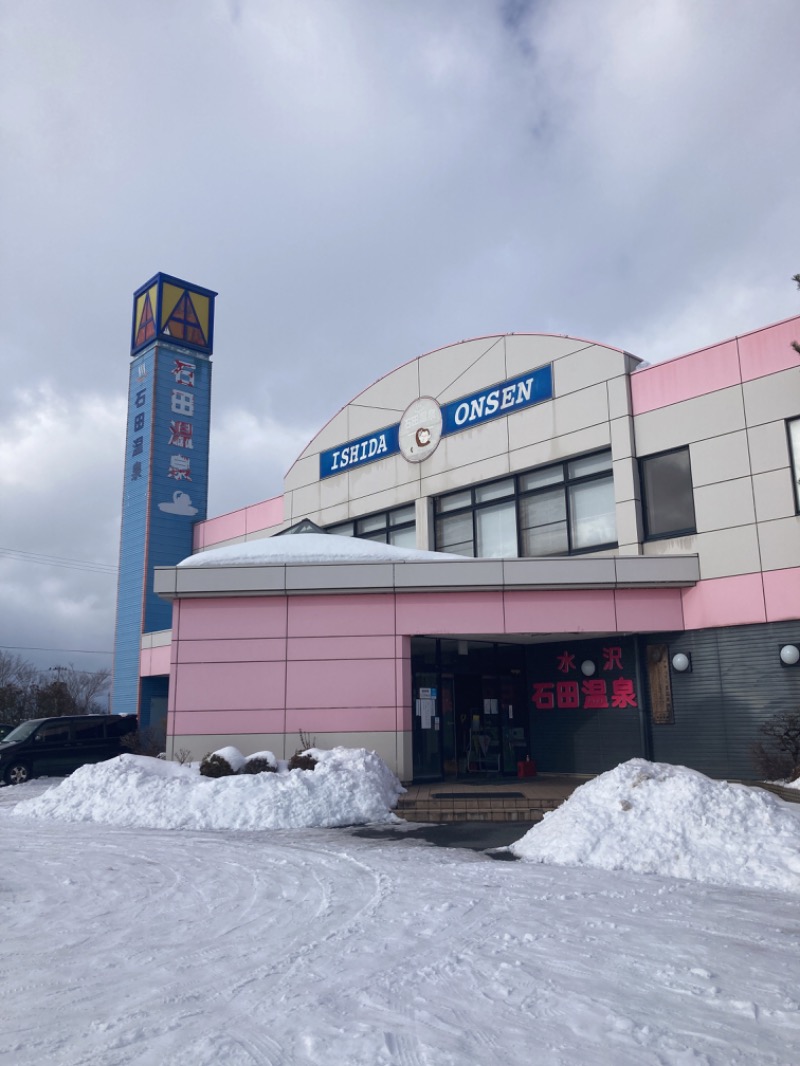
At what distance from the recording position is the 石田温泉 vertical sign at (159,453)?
33719 millimetres

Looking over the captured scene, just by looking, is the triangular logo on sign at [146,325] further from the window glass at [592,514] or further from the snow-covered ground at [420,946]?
the snow-covered ground at [420,946]

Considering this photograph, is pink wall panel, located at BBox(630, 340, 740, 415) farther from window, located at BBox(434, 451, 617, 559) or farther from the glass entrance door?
the glass entrance door

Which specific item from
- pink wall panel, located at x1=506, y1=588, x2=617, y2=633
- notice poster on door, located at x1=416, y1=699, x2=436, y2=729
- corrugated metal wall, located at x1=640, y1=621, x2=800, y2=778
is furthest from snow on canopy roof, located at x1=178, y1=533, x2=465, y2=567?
corrugated metal wall, located at x1=640, y1=621, x2=800, y2=778

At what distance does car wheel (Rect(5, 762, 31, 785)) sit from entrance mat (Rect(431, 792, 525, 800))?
11107 millimetres

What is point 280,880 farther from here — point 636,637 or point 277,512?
point 277,512

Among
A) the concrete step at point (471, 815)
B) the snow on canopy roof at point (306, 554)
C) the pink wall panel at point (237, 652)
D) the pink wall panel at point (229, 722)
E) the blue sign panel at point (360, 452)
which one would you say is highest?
the blue sign panel at point (360, 452)

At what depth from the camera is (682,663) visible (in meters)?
17.8

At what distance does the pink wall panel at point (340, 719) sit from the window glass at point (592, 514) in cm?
638

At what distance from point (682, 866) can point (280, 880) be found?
14.1 ft

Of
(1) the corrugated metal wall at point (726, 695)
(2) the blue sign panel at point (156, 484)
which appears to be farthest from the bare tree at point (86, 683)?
(1) the corrugated metal wall at point (726, 695)

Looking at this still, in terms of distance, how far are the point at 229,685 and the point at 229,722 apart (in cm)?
76

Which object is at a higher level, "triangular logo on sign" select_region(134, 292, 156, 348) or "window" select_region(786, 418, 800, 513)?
"triangular logo on sign" select_region(134, 292, 156, 348)

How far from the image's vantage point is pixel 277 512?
29688mm

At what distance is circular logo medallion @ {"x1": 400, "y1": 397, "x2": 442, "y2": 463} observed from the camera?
2367cm
